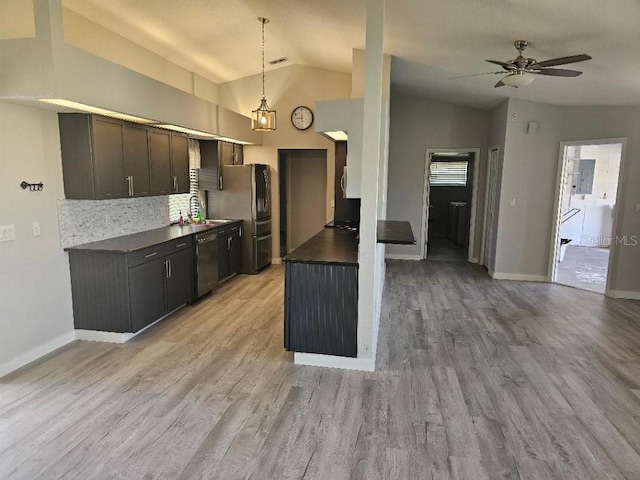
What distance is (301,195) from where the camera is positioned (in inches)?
294

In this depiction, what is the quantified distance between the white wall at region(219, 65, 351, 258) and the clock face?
0.07m

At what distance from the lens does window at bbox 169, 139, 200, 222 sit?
537 cm

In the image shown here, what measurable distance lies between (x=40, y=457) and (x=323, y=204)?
574cm

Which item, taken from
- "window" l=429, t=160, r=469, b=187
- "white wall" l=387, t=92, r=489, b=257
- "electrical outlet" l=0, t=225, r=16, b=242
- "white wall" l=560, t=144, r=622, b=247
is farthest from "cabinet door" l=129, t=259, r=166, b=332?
"white wall" l=560, t=144, r=622, b=247

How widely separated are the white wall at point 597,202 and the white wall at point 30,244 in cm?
927

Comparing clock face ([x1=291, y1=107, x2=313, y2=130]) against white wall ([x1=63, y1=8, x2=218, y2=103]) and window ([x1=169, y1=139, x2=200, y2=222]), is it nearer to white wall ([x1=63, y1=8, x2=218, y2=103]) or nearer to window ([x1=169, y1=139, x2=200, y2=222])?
white wall ([x1=63, y1=8, x2=218, y2=103])

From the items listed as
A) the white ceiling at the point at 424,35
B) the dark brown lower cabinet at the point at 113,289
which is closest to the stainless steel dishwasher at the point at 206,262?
the dark brown lower cabinet at the point at 113,289

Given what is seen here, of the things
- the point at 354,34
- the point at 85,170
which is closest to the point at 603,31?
the point at 354,34

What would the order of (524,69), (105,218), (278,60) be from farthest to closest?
(278,60) → (105,218) → (524,69)

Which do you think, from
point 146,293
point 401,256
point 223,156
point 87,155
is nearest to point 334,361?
point 146,293

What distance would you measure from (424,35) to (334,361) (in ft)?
10.4

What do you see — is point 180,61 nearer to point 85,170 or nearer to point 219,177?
point 219,177

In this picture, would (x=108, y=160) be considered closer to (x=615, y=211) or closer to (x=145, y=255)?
(x=145, y=255)

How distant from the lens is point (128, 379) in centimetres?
304
